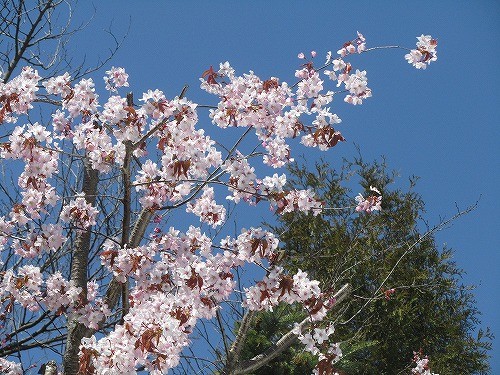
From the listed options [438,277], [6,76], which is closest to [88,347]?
Answer: [6,76]

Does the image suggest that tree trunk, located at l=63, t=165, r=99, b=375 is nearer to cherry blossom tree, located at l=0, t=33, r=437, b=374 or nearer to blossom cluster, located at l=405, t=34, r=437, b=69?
cherry blossom tree, located at l=0, t=33, r=437, b=374

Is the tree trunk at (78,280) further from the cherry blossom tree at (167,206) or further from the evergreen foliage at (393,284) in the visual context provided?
the evergreen foliage at (393,284)

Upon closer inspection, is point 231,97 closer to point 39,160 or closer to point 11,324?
point 39,160

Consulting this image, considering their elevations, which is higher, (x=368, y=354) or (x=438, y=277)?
(x=438, y=277)

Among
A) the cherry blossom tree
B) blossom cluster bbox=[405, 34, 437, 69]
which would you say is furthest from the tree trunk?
blossom cluster bbox=[405, 34, 437, 69]

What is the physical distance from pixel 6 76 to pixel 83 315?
2741 mm

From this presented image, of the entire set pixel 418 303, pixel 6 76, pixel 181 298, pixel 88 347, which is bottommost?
pixel 88 347

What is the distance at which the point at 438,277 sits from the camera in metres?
11.3

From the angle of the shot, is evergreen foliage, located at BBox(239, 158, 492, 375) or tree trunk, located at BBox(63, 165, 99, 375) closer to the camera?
tree trunk, located at BBox(63, 165, 99, 375)

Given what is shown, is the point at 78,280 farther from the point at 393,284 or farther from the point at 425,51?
the point at 393,284

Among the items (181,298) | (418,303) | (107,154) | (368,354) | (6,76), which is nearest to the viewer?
(181,298)

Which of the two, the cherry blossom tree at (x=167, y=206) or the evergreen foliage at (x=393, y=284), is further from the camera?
the evergreen foliage at (x=393, y=284)

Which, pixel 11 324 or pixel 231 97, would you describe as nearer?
pixel 231 97

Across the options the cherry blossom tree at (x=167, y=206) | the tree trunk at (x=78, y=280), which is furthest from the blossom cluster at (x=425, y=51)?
the tree trunk at (x=78, y=280)
